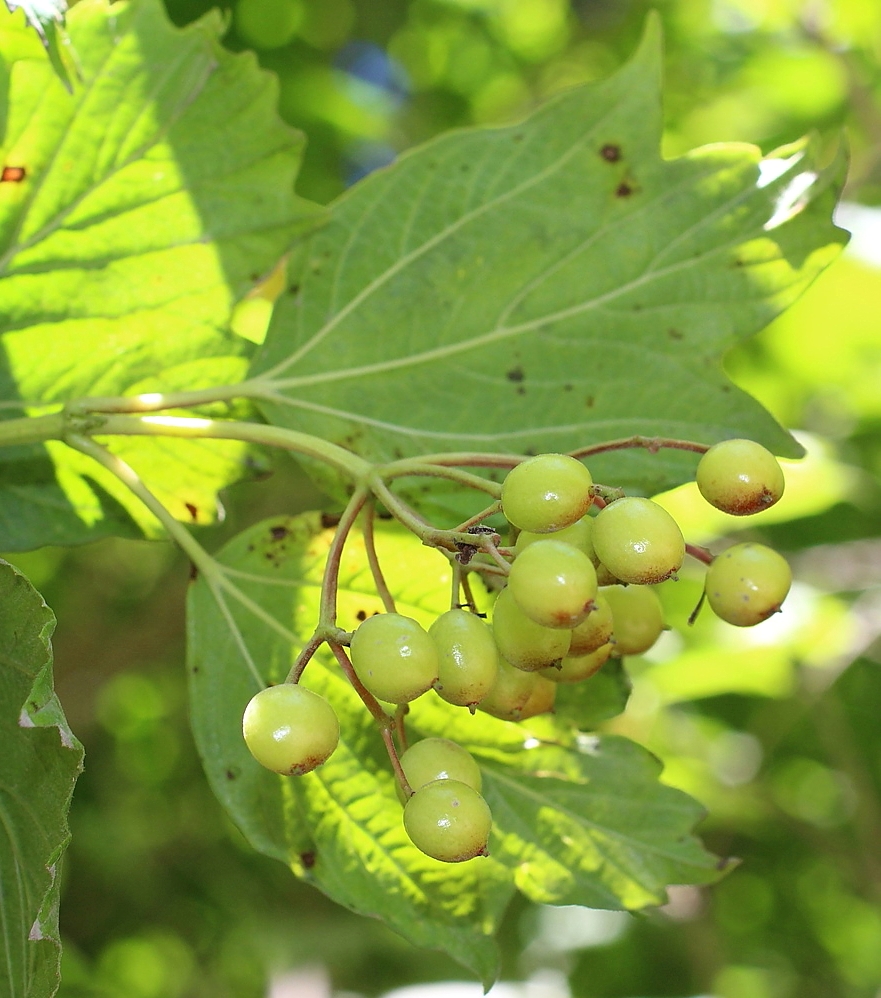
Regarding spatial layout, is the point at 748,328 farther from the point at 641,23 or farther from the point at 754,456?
the point at 641,23

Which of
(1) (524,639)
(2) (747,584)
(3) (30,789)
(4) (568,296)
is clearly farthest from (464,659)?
(4) (568,296)

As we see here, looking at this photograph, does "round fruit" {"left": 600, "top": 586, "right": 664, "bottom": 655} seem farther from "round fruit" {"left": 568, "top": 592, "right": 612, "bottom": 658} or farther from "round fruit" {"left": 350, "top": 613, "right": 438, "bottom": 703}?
"round fruit" {"left": 350, "top": 613, "right": 438, "bottom": 703}

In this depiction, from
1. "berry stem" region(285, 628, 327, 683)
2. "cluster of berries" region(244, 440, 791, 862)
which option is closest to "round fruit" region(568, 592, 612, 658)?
"cluster of berries" region(244, 440, 791, 862)

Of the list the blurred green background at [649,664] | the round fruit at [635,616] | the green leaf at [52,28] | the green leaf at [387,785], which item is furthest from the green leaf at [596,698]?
the blurred green background at [649,664]

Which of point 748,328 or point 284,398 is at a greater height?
point 284,398

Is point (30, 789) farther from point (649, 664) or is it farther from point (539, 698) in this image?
point (649, 664)

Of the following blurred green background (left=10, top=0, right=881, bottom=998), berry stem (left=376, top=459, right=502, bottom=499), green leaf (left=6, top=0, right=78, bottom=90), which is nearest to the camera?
berry stem (left=376, top=459, right=502, bottom=499)

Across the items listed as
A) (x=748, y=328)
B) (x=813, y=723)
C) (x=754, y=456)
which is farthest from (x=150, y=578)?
(x=754, y=456)
